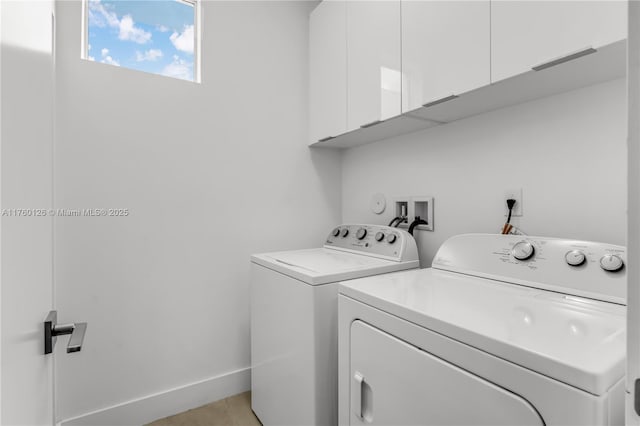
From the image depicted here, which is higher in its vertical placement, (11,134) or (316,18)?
(316,18)

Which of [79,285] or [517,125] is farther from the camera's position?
[79,285]

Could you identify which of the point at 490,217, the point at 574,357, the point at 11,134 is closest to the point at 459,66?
the point at 490,217

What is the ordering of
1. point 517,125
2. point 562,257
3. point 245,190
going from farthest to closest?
1. point 245,190
2. point 517,125
3. point 562,257

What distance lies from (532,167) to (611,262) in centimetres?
50

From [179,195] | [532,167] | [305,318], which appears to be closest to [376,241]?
[305,318]

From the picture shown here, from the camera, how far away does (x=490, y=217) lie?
137 cm

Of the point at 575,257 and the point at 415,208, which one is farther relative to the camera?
the point at 415,208

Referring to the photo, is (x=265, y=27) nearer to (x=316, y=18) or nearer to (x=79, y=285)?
(x=316, y=18)

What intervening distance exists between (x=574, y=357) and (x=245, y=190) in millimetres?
1695

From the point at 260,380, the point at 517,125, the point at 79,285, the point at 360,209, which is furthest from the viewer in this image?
the point at 360,209

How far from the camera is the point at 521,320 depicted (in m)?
0.72

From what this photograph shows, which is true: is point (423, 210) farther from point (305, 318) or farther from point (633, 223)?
point (633, 223)

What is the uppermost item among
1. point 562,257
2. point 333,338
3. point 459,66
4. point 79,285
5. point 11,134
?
point 459,66

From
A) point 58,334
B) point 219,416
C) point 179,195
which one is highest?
point 179,195
